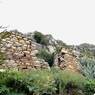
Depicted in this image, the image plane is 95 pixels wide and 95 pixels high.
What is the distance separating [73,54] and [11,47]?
254cm

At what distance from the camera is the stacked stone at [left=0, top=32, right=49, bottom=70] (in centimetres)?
1548

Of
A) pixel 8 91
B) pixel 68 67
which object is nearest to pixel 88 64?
pixel 68 67

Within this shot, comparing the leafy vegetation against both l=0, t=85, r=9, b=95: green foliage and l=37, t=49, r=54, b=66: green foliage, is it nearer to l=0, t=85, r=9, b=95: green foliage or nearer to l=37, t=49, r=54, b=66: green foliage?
l=0, t=85, r=9, b=95: green foliage

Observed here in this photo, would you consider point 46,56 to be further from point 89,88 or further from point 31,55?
point 89,88

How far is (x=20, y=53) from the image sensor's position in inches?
619

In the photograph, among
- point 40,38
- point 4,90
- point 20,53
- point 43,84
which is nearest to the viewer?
point 4,90

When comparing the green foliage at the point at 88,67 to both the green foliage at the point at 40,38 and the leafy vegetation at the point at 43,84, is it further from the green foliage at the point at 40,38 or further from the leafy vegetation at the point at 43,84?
the leafy vegetation at the point at 43,84

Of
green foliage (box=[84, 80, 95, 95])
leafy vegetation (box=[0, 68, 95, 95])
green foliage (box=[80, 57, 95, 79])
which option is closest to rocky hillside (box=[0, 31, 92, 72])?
green foliage (box=[80, 57, 95, 79])

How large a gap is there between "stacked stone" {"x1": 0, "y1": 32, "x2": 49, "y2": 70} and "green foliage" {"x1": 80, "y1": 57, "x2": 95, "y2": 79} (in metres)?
1.31

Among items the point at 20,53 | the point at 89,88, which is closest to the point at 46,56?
the point at 20,53

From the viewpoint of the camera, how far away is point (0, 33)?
36.0 feet

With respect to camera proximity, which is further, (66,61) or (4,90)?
(66,61)

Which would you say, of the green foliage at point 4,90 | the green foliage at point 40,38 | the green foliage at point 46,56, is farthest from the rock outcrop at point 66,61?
the green foliage at point 4,90

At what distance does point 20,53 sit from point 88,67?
2.37 metres
